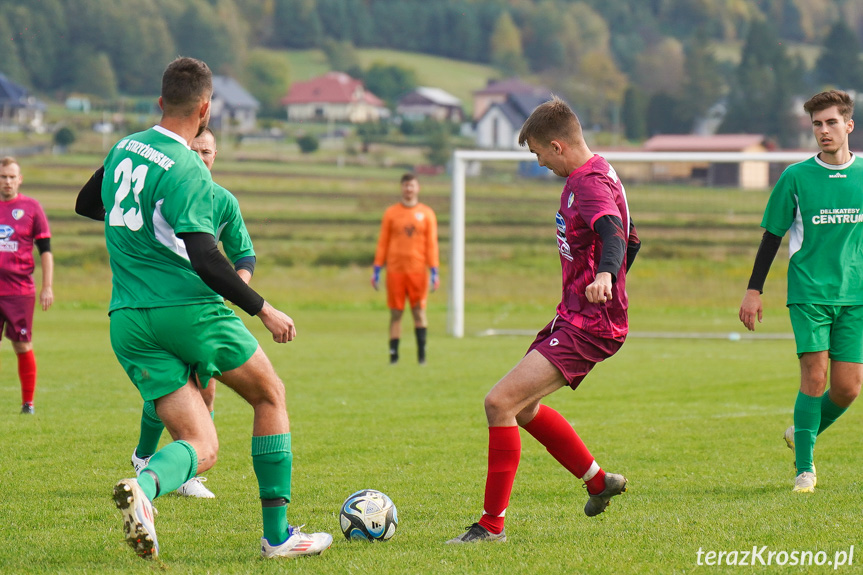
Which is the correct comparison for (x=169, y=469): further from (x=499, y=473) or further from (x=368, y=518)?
(x=499, y=473)

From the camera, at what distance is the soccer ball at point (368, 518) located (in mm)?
4762

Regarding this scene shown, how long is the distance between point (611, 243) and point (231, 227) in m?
1.84

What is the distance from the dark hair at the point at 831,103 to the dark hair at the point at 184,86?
3479 mm

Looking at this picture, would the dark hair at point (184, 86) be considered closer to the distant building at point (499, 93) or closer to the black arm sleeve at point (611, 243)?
the black arm sleeve at point (611, 243)

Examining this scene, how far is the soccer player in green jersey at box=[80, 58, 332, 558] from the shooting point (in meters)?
4.05

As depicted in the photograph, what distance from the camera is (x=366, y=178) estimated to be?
1745 inches

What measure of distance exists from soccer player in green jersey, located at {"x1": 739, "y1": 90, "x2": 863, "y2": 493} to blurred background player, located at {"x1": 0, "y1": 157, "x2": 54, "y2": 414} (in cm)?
623

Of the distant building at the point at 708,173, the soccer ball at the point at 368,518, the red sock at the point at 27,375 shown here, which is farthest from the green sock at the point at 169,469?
the distant building at the point at 708,173

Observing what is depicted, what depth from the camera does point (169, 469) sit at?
13.4 feet

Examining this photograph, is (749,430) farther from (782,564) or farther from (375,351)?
(375,351)

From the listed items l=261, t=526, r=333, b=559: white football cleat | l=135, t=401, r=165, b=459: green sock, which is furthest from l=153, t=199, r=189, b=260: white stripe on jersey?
l=135, t=401, r=165, b=459: green sock

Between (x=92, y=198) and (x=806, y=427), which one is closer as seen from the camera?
(x=92, y=198)

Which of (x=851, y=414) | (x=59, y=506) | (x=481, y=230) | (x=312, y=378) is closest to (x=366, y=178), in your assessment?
(x=481, y=230)

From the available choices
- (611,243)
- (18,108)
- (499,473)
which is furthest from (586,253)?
(18,108)
